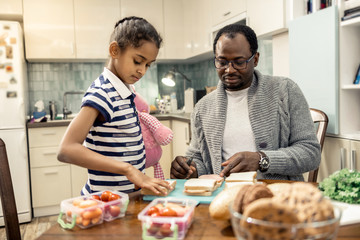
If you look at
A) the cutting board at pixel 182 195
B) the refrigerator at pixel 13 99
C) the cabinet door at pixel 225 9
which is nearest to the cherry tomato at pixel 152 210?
the cutting board at pixel 182 195

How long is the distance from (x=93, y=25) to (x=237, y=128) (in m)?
2.56

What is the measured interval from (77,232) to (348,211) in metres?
0.62

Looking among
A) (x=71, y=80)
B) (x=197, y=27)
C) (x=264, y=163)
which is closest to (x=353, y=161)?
(x=264, y=163)

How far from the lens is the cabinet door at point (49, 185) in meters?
3.20

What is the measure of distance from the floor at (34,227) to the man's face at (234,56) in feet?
6.96

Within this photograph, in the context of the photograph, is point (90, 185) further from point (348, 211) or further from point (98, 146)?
point (348, 211)

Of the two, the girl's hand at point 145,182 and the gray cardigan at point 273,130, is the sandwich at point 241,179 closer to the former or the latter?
the girl's hand at point 145,182

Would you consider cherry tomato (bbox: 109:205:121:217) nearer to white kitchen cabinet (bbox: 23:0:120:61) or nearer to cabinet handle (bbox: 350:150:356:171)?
cabinet handle (bbox: 350:150:356:171)

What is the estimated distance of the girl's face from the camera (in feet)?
3.73

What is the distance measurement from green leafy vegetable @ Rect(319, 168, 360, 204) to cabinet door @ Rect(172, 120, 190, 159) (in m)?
2.24

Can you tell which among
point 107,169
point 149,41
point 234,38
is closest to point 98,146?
point 107,169

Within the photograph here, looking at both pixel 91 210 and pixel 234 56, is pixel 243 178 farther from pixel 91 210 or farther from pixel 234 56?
pixel 234 56

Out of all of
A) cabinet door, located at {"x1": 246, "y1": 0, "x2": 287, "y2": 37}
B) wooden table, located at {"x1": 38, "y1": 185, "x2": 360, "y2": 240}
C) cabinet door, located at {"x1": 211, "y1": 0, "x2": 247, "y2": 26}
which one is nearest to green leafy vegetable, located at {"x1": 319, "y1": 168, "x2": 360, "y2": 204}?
wooden table, located at {"x1": 38, "y1": 185, "x2": 360, "y2": 240}

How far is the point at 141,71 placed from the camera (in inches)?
45.8
